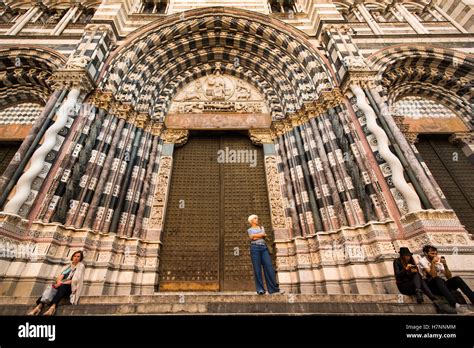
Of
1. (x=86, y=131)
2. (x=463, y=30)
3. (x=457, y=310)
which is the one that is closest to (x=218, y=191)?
(x=86, y=131)

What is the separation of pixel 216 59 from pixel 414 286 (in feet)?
29.6

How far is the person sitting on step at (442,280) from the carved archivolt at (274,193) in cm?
305

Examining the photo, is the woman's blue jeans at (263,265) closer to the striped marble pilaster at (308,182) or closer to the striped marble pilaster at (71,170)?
the striped marble pilaster at (308,182)

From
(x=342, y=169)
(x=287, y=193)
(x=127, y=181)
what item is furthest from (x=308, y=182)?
(x=127, y=181)

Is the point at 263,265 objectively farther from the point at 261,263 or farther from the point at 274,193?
the point at 274,193

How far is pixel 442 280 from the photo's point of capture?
3.08 meters

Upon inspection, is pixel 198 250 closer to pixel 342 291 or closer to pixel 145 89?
pixel 342 291

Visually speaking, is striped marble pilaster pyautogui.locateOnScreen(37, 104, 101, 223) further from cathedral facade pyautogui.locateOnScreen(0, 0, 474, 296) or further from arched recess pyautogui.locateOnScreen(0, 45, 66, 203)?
arched recess pyautogui.locateOnScreen(0, 45, 66, 203)

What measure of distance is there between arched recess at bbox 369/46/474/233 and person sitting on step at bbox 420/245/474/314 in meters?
4.52

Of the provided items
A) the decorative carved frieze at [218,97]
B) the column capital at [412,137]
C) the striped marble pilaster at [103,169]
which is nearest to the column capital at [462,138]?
the column capital at [412,137]

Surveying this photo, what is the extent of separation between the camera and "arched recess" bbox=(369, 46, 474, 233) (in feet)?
23.0

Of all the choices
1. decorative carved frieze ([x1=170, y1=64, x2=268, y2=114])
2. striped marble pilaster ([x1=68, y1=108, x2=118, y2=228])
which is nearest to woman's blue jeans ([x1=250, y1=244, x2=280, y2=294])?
striped marble pilaster ([x1=68, y1=108, x2=118, y2=228])
